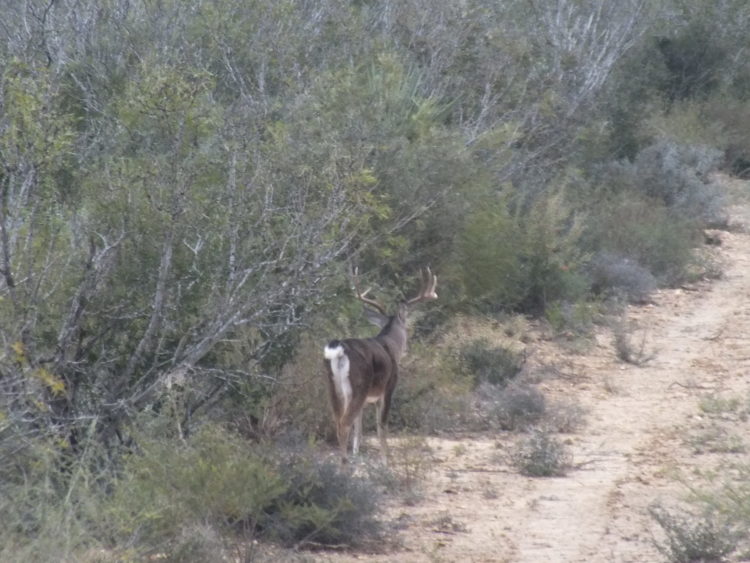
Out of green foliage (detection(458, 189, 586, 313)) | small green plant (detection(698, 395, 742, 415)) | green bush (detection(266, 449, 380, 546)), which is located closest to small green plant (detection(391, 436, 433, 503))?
green bush (detection(266, 449, 380, 546))

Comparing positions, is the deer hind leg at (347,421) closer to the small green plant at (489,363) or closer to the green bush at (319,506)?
the green bush at (319,506)

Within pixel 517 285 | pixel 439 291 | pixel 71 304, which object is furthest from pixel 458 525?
pixel 517 285

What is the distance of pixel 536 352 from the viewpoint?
14523mm

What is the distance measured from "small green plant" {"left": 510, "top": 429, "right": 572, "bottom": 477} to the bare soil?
95 millimetres

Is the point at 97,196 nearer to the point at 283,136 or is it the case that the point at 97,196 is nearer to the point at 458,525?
the point at 283,136

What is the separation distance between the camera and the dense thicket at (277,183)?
768 centimetres

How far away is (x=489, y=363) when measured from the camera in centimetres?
1298

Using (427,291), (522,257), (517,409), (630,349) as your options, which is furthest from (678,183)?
(427,291)

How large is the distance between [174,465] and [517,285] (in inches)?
368

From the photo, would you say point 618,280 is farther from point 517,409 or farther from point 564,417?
point 517,409

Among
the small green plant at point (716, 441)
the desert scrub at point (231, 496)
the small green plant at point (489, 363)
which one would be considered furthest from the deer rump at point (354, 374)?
the small green plant at point (489, 363)

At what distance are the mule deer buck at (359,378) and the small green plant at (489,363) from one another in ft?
7.61

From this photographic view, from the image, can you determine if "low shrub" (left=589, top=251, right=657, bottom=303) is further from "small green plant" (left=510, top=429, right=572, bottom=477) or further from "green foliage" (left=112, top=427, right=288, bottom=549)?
"green foliage" (left=112, top=427, right=288, bottom=549)

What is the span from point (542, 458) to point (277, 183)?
299 cm
